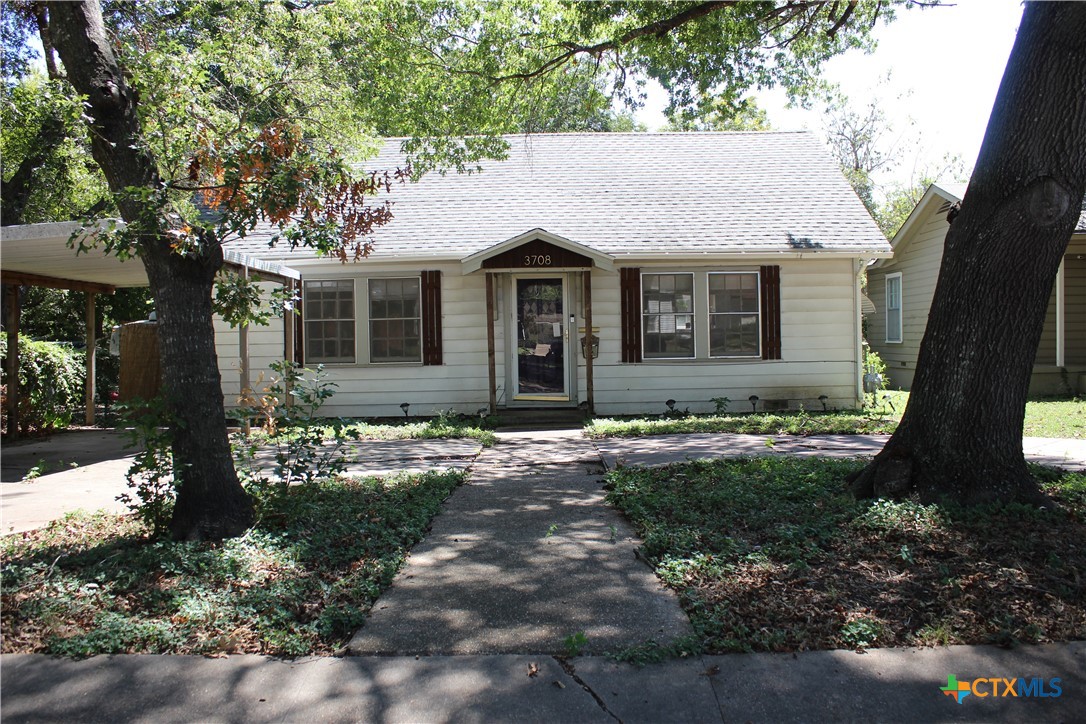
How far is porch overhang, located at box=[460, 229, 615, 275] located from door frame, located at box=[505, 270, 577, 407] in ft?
2.91

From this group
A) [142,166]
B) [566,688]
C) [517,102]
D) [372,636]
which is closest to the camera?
[566,688]

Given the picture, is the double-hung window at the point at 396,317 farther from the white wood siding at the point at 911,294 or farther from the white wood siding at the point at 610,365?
the white wood siding at the point at 911,294

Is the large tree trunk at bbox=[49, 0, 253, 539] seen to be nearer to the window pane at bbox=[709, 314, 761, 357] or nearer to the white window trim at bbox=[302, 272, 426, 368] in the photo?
the white window trim at bbox=[302, 272, 426, 368]

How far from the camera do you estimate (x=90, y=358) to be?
41.8 feet

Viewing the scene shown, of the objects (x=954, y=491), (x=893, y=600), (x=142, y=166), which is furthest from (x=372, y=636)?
(x=954, y=491)

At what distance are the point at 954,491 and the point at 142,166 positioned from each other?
242 inches

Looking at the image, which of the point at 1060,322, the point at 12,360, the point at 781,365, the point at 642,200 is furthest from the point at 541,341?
the point at 1060,322

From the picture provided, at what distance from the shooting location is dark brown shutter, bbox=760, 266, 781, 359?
12.9 metres

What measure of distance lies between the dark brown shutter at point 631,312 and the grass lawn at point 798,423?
1173mm

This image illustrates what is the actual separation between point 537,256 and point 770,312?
13.8 ft

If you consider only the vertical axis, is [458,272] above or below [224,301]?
above

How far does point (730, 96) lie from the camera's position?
12.1 meters

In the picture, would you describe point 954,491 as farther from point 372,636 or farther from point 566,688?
point 372,636

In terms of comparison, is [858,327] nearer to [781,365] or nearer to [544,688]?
[781,365]
